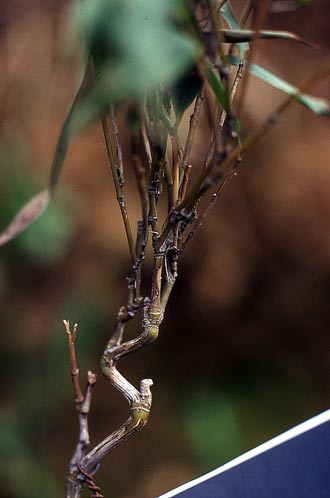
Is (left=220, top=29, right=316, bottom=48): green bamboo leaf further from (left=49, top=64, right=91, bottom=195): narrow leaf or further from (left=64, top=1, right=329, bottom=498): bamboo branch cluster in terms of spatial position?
(left=49, top=64, right=91, bottom=195): narrow leaf

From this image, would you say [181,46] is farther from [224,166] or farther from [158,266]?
[158,266]

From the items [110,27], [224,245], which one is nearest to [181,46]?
[110,27]

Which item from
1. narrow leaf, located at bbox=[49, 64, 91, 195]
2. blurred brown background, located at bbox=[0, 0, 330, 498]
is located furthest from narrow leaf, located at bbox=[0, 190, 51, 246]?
blurred brown background, located at bbox=[0, 0, 330, 498]

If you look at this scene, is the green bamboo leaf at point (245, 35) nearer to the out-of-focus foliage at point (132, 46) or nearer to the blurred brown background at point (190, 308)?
the out-of-focus foliage at point (132, 46)

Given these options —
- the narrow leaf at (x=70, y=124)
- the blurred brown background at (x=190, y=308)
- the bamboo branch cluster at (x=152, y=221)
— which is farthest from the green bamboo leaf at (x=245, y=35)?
the blurred brown background at (x=190, y=308)

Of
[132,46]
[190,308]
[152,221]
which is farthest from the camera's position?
[190,308]

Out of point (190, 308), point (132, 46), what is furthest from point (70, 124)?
point (190, 308)

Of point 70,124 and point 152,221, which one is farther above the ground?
point 70,124

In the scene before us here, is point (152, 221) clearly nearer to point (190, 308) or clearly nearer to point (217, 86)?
point (217, 86)

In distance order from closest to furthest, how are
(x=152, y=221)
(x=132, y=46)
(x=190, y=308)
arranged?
(x=132, y=46), (x=152, y=221), (x=190, y=308)

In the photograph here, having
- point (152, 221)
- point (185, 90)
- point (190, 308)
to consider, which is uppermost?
point (185, 90)
